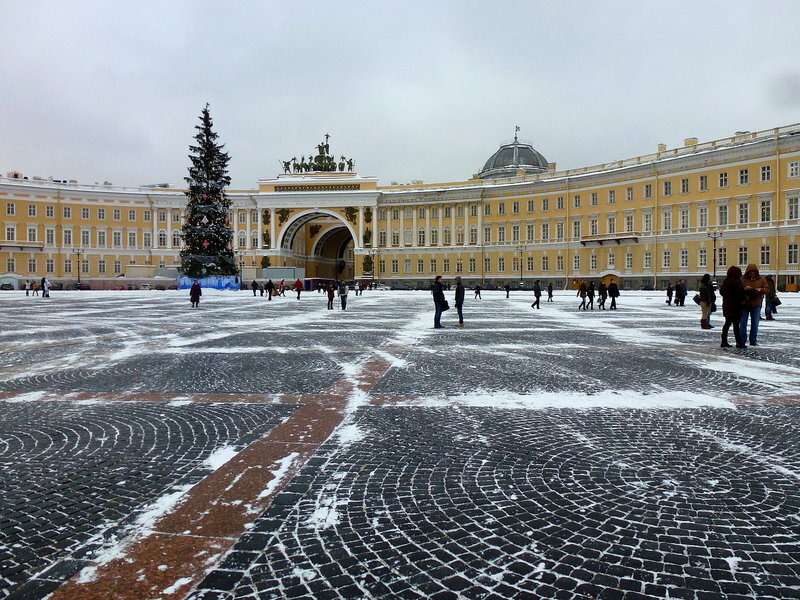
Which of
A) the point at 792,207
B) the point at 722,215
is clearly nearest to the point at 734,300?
Answer: the point at 792,207

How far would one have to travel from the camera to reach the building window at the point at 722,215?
50656 millimetres

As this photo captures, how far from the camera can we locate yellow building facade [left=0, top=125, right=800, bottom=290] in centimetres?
4906

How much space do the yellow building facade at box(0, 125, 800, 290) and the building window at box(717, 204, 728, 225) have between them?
0.53 ft

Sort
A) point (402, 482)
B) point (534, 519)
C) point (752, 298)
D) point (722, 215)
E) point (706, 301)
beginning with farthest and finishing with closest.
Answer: point (722, 215) < point (706, 301) < point (752, 298) < point (402, 482) < point (534, 519)

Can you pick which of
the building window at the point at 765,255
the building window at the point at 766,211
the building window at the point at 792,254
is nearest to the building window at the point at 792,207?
the building window at the point at 766,211

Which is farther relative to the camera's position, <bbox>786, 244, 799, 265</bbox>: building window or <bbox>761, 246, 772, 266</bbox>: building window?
<bbox>761, 246, 772, 266</bbox>: building window

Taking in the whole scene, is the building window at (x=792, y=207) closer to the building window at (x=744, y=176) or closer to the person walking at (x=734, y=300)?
the building window at (x=744, y=176)

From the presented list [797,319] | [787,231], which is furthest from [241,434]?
[787,231]

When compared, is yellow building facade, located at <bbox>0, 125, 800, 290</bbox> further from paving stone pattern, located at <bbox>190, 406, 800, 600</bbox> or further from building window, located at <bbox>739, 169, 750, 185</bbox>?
paving stone pattern, located at <bbox>190, 406, 800, 600</bbox>

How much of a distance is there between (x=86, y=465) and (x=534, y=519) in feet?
11.0

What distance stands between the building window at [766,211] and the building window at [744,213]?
1.14 metres

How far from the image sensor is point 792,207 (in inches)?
1822

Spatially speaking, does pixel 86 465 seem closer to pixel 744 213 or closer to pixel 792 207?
pixel 792 207

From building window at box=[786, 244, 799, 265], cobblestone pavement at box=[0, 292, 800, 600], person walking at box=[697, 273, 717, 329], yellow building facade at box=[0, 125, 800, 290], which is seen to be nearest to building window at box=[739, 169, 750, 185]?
yellow building facade at box=[0, 125, 800, 290]
